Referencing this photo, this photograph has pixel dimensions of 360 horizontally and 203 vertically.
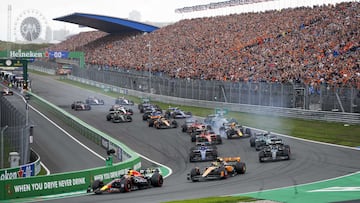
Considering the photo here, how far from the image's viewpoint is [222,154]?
32.4m

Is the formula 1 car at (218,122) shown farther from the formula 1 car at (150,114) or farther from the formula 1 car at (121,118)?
the formula 1 car at (121,118)

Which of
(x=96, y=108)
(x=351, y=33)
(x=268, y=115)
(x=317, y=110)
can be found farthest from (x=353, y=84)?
(x=96, y=108)

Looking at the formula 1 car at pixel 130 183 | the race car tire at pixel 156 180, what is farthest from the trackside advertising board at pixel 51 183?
the race car tire at pixel 156 180

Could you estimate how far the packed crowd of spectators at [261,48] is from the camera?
4594 cm

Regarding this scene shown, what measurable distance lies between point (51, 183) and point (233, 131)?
16113 millimetres

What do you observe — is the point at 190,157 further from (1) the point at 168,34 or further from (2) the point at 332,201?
(1) the point at 168,34

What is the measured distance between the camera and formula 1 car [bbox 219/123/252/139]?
3694 cm

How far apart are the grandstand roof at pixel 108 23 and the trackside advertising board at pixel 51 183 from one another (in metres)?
77.3

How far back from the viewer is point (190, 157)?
99.7ft

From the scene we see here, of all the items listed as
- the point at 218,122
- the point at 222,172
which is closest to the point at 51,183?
the point at 222,172

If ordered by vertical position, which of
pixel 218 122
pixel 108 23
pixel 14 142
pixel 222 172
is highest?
pixel 108 23

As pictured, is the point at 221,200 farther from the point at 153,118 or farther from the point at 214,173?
the point at 153,118

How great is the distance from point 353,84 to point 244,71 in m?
15.2

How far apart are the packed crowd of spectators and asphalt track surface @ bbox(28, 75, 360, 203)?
9652 mm
